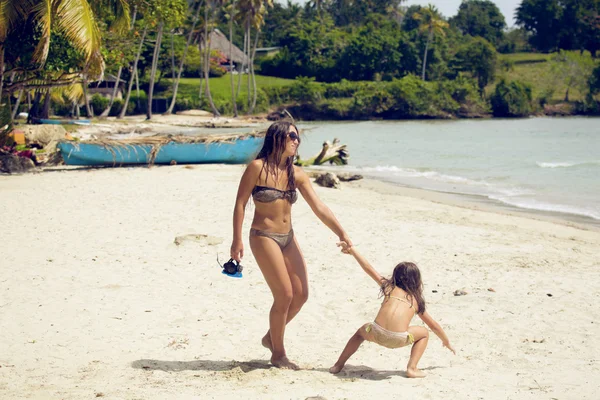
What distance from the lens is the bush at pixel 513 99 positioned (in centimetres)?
7119

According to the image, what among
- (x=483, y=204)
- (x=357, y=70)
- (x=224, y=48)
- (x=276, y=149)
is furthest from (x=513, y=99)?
(x=276, y=149)

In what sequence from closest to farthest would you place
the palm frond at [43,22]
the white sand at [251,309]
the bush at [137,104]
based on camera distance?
the white sand at [251,309]
the palm frond at [43,22]
the bush at [137,104]

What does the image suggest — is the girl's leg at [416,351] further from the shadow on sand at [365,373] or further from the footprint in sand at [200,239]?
the footprint in sand at [200,239]

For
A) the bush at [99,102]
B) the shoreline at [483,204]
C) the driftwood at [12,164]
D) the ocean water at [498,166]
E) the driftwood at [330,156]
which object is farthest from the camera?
the bush at [99,102]

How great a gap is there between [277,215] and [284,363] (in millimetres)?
1067

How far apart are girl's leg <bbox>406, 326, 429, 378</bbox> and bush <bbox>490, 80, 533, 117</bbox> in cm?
7009

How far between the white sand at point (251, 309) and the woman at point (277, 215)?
2.07 ft

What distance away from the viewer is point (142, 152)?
699 inches

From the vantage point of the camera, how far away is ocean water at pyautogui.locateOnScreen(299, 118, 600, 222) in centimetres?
1678

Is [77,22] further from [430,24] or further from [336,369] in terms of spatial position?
[430,24]

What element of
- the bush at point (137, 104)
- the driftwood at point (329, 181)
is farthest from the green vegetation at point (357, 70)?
the driftwood at point (329, 181)

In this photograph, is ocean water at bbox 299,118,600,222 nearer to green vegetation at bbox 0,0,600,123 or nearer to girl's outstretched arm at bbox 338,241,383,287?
girl's outstretched arm at bbox 338,241,383,287

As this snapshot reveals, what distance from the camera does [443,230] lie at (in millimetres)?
10602

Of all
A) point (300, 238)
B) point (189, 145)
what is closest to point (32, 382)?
point (300, 238)
